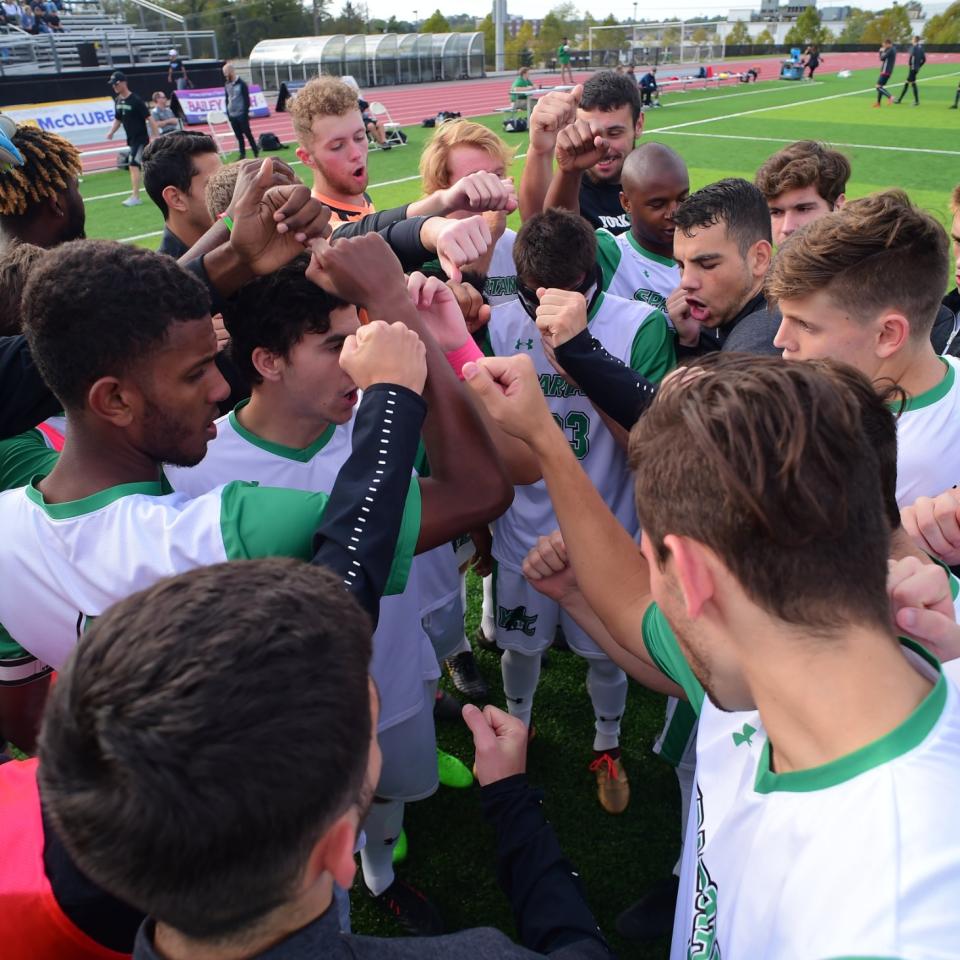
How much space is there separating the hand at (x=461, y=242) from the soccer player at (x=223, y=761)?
135 centimetres

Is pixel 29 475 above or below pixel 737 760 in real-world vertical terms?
above

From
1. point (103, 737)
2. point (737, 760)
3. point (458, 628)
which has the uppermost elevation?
point (103, 737)

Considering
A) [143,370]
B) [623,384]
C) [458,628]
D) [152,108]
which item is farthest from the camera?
[152,108]

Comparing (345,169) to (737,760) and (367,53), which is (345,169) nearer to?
(737,760)

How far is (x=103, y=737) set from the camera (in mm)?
857

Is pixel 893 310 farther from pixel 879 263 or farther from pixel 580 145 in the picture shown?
pixel 580 145

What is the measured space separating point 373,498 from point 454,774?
6.97 ft

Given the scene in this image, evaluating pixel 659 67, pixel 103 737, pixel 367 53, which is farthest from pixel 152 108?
pixel 659 67

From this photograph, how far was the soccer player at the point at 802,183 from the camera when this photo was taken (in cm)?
386

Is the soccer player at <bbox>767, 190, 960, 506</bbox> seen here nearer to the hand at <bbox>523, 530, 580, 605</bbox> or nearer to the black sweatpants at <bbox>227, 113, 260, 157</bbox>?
the hand at <bbox>523, 530, 580, 605</bbox>

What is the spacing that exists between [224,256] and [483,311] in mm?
932

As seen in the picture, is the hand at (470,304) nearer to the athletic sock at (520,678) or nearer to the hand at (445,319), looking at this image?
the hand at (445,319)

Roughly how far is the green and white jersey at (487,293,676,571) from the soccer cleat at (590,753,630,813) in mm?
930

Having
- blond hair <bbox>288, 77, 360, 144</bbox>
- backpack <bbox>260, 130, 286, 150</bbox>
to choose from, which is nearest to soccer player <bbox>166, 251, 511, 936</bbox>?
blond hair <bbox>288, 77, 360, 144</bbox>
